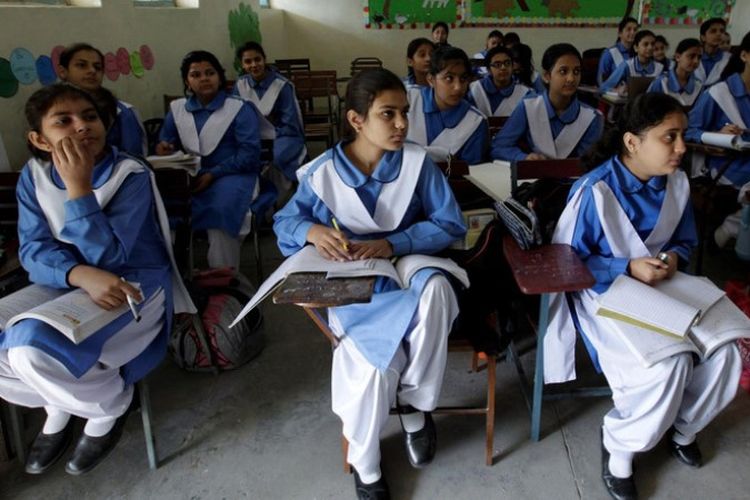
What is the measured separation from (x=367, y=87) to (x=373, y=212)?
14.2 inches

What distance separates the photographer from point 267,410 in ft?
6.50

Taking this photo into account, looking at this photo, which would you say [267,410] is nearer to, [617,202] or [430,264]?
→ [430,264]

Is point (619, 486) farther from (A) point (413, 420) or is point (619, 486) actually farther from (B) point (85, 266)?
(B) point (85, 266)

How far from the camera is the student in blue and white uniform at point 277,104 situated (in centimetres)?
362

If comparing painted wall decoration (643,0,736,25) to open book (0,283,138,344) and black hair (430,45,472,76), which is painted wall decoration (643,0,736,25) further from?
open book (0,283,138,344)

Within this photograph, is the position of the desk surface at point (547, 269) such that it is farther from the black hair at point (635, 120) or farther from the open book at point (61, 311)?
the open book at point (61, 311)

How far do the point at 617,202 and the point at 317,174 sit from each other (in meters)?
0.86

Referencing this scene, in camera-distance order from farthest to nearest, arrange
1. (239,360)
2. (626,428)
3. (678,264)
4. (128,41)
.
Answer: (128,41), (239,360), (678,264), (626,428)

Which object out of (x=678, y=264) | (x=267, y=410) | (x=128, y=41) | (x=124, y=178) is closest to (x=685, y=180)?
(x=678, y=264)

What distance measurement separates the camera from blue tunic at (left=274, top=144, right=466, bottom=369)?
1.57 m

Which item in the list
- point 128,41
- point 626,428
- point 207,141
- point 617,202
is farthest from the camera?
point 128,41

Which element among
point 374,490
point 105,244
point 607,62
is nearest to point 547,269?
point 374,490

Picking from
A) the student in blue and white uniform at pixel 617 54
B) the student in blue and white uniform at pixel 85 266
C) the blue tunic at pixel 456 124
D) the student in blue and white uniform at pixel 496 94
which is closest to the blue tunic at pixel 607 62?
the student in blue and white uniform at pixel 617 54

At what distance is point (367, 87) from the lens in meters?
1.64
